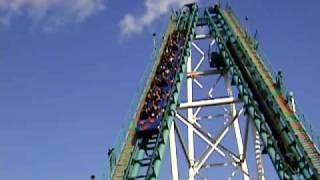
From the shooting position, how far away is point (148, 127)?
20.8 meters

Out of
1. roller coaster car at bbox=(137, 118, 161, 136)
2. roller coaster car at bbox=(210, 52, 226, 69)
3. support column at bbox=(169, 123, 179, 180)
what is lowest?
support column at bbox=(169, 123, 179, 180)

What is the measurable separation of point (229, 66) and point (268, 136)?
4681 mm

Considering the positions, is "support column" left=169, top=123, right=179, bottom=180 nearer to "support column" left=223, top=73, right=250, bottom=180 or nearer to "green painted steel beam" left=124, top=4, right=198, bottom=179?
"green painted steel beam" left=124, top=4, right=198, bottom=179

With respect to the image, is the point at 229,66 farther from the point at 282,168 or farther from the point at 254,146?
the point at 282,168

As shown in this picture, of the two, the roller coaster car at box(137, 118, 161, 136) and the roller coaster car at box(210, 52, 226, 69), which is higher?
the roller coaster car at box(210, 52, 226, 69)

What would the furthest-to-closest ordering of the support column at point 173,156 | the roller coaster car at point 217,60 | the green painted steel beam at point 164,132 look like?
the roller coaster car at point 217,60
the support column at point 173,156
the green painted steel beam at point 164,132

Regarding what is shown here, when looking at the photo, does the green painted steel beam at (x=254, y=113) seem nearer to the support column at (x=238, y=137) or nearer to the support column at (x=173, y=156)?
the support column at (x=238, y=137)

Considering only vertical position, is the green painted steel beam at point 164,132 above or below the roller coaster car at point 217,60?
below

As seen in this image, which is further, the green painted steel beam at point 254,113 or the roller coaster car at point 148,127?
the roller coaster car at point 148,127

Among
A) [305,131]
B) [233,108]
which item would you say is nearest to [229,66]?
[233,108]

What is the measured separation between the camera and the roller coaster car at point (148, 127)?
20.7 m

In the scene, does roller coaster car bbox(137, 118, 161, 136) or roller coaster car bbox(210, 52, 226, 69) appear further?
roller coaster car bbox(210, 52, 226, 69)

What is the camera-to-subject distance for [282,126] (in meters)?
20.8

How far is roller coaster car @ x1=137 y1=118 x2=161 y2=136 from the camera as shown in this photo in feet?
67.9
